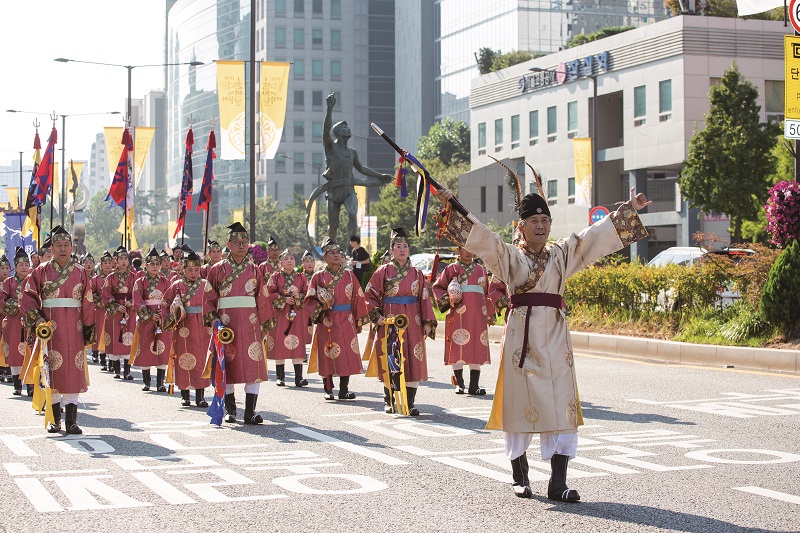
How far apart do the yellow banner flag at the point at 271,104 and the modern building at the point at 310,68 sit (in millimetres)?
90349

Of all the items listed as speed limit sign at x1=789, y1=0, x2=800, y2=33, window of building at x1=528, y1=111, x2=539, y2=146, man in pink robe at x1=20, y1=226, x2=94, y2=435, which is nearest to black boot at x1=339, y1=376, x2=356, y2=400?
man in pink robe at x1=20, y1=226, x2=94, y2=435

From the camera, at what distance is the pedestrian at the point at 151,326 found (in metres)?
15.5

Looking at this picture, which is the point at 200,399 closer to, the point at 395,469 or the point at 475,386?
the point at 475,386

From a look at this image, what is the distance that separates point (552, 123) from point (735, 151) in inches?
793

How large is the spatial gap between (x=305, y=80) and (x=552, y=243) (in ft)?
372

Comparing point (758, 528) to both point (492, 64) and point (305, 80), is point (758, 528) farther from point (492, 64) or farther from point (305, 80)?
point (305, 80)

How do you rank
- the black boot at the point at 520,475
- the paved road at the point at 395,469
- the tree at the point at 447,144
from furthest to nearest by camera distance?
the tree at the point at 447,144
the black boot at the point at 520,475
the paved road at the point at 395,469

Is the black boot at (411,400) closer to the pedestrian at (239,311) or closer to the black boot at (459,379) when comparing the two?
the pedestrian at (239,311)

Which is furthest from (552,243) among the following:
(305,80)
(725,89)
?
(305,80)

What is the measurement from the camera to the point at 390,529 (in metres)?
6.64

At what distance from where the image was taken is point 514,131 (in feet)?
206

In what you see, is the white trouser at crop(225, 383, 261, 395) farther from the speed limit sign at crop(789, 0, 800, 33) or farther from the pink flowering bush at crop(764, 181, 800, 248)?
the speed limit sign at crop(789, 0, 800, 33)

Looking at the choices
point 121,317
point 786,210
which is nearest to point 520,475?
point 786,210

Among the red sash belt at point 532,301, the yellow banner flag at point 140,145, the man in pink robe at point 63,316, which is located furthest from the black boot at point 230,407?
the yellow banner flag at point 140,145
